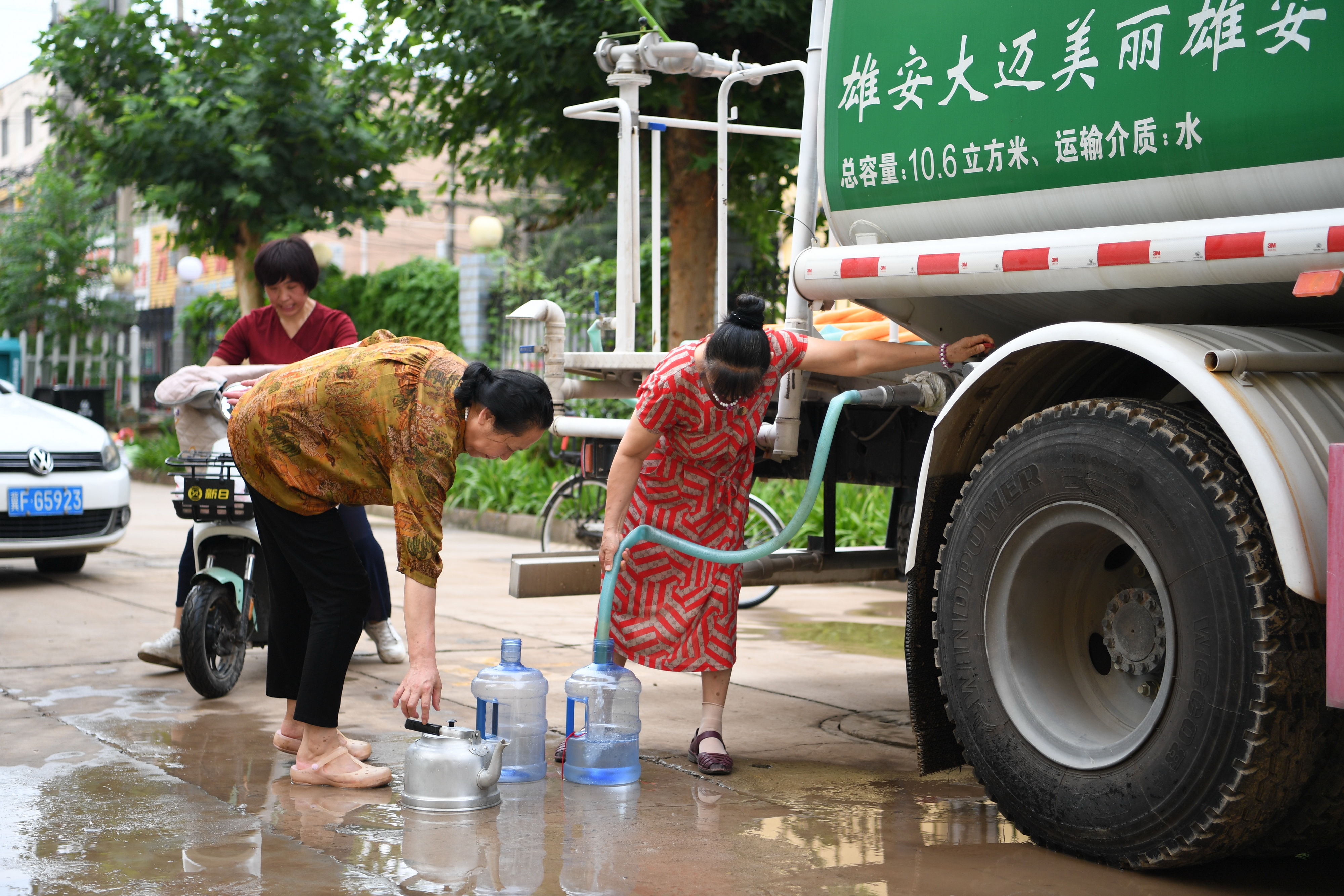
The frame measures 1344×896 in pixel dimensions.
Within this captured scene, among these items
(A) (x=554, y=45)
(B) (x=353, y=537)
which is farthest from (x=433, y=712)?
(A) (x=554, y=45)

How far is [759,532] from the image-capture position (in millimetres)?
8570

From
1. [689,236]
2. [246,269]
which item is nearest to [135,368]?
[246,269]

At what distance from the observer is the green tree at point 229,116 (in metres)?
14.7

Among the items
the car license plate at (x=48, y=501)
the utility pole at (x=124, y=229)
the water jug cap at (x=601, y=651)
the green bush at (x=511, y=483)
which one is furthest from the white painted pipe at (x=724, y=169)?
the utility pole at (x=124, y=229)

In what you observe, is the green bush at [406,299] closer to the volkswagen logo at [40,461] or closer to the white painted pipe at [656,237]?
the volkswagen logo at [40,461]

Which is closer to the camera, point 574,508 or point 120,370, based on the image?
point 574,508

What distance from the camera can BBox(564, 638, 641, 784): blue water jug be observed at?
13.5 ft

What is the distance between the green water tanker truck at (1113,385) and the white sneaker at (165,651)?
277cm

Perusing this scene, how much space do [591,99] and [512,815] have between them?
6853 mm

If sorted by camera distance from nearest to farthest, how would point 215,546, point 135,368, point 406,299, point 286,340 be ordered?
point 215,546 → point 286,340 → point 406,299 → point 135,368

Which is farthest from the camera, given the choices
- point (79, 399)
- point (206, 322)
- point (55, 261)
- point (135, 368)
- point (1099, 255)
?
point (55, 261)

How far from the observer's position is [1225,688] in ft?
→ 9.57

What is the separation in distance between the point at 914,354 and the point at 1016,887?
5.01 ft

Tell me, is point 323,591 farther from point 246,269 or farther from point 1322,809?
point 246,269
